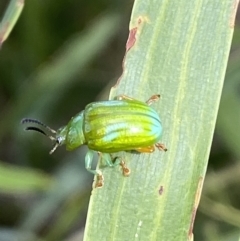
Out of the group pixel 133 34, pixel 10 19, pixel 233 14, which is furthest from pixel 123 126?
pixel 10 19

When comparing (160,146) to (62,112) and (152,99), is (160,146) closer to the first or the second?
(152,99)

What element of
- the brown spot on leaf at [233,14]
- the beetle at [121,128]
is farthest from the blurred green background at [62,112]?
the brown spot on leaf at [233,14]

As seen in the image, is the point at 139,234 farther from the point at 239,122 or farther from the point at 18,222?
the point at 18,222

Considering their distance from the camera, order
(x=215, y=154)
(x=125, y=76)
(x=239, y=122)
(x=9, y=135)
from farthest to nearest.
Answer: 1. (x=9, y=135)
2. (x=215, y=154)
3. (x=239, y=122)
4. (x=125, y=76)

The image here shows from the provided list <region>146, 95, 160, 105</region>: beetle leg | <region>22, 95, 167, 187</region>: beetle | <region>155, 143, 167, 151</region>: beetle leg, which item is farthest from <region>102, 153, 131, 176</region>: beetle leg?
<region>146, 95, 160, 105</region>: beetle leg

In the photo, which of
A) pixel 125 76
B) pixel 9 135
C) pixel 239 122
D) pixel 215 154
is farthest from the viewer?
pixel 9 135

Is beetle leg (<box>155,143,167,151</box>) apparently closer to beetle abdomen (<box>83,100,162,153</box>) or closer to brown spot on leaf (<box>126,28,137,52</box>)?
beetle abdomen (<box>83,100,162,153</box>)

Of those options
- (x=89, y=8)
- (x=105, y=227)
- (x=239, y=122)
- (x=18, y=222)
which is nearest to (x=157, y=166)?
(x=105, y=227)
